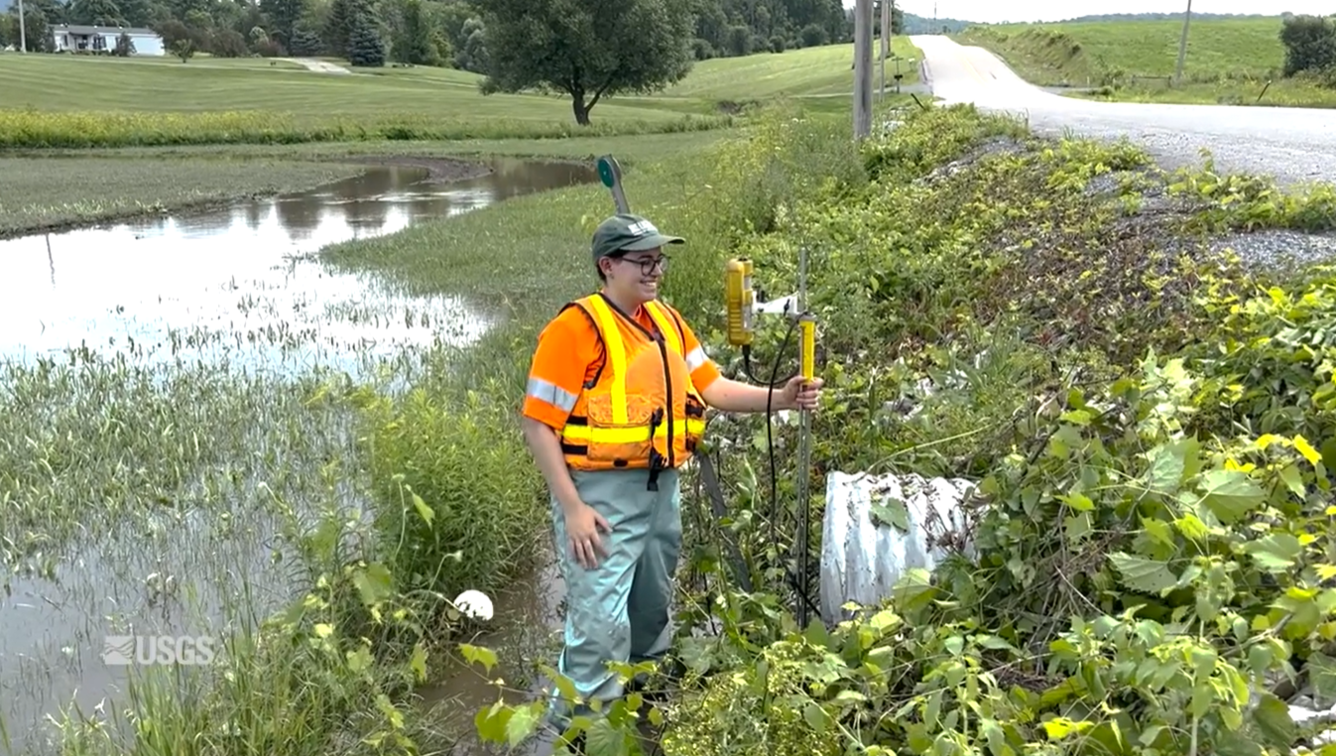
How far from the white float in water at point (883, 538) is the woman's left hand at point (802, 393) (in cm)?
53

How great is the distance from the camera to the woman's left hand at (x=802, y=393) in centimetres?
329

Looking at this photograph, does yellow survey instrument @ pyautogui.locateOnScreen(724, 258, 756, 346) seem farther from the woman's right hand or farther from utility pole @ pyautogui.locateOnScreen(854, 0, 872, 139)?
utility pole @ pyautogui.locateOnScreen(854, 0, 872, 139)

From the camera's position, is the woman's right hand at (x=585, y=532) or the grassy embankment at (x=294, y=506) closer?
the woman's right hand at (x=585, y=532)

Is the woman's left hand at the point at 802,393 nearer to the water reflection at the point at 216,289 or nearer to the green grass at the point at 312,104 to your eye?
the water reflection at the point at 216,289

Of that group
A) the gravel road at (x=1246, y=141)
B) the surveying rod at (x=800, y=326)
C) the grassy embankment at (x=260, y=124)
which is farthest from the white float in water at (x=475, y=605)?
the grassy embankment at (x=260, y=124)

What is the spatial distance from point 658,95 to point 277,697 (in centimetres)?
6844

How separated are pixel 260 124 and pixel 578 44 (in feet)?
52.5

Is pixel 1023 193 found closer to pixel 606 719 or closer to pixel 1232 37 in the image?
pixel 606 719

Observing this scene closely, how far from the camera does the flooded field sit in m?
4.52

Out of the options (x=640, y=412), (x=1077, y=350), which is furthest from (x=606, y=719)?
(x=1077, y=350)

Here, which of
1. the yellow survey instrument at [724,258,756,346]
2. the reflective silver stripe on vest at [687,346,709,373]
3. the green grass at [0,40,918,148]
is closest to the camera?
the yellow survey instrument at [724,258,756,346]

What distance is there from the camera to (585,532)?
329cm

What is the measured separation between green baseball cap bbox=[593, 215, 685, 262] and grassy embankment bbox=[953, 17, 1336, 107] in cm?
2403

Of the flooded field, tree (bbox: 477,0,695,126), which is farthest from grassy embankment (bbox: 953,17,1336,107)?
the flooded field
